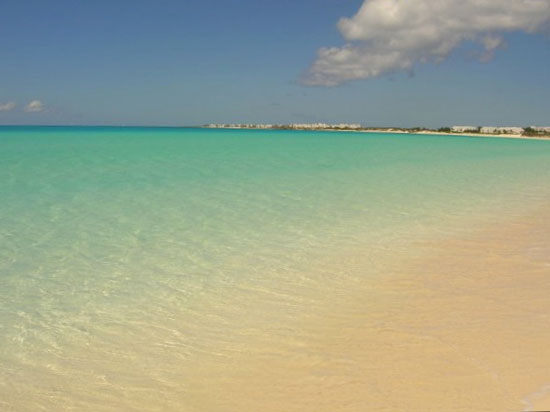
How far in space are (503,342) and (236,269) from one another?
10.1 feet

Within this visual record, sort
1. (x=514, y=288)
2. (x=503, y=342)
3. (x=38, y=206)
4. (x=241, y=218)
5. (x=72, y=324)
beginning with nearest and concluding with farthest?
(x=503, y=342)
(x=72, y=324)
(x=514, y=288)
(x=241, y=218)
(x=38, y=206)

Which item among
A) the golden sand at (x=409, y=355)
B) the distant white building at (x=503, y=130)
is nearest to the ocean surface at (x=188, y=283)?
the golden sand at (x=409, y=355)

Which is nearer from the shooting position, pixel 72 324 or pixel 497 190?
pixel 72 324

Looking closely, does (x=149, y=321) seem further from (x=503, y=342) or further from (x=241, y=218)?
(x=241, y=218)

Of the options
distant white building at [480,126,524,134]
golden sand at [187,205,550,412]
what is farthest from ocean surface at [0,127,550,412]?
distant white building at [480,126,524,134]

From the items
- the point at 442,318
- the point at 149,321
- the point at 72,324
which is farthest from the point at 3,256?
the point at 442,318

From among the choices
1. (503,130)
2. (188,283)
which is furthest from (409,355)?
(503,130)

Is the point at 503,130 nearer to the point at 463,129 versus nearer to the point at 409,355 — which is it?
the point at 463,129

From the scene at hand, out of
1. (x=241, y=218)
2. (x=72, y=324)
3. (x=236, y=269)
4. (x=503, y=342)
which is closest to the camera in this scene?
(x=503, y=342)

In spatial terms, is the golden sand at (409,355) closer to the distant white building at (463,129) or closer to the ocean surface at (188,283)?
the ocean surface at (188,283)

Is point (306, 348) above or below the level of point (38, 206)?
below

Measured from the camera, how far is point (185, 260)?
6.23 m

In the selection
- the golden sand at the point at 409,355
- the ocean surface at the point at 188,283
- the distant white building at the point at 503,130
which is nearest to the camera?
the golden sand at the point at 409,355

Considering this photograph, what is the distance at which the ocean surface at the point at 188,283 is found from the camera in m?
3.33
